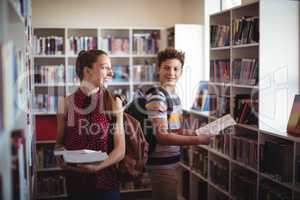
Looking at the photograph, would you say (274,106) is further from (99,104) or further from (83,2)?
(83,2)

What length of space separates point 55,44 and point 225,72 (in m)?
2.15

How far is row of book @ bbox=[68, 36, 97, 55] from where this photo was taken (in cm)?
518

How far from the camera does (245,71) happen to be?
12.1 feet

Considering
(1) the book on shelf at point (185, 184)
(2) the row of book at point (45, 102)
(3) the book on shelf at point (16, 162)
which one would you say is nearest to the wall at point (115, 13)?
(2) the row of book at point (45, 102)

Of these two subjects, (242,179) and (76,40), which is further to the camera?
(76,40)

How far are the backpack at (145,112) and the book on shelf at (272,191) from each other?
1226mm

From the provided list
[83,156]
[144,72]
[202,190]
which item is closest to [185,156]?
[202,190]

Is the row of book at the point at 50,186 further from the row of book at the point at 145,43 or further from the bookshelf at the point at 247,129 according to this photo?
the row of book at the point at 145,43

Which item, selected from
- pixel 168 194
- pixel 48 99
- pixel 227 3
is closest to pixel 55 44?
pixel 48 99

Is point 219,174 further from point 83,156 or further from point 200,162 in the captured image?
point 83,156

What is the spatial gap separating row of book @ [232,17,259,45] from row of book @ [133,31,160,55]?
173 centimetres

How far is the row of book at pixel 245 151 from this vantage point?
142 inches

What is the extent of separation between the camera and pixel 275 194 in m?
3.29

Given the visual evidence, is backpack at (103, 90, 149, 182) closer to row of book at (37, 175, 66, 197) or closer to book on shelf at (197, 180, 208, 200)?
book on shelf at (197, 180, 208, 200)
